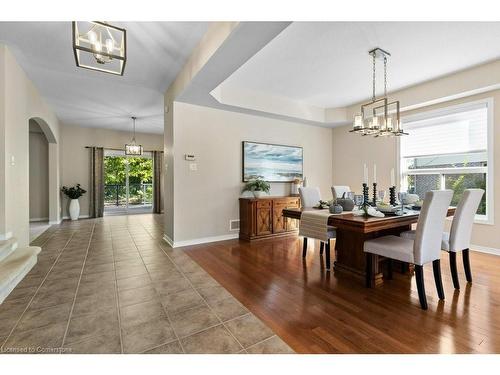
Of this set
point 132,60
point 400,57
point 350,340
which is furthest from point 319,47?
point 350,340

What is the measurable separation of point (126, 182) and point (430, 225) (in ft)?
28.4

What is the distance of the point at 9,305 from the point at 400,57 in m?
5.10

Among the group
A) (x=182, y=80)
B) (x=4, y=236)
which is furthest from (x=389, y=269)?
(x=4, y=236)

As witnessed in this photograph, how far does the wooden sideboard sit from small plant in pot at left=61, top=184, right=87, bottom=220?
5.23 m

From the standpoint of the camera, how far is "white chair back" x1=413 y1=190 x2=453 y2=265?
2.04m

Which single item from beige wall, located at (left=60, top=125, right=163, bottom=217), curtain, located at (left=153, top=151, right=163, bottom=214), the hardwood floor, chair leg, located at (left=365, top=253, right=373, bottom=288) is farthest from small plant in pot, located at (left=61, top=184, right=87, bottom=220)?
chair leg, located at (left=365, top=253, right=373, bottom=288)

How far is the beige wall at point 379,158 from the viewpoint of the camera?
3588 millimetres

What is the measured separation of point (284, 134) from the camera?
17.7 feet

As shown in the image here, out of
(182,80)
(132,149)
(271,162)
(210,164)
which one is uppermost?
(182,80)

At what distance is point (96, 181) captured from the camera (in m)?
7.33

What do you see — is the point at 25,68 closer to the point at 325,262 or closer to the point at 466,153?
the point at 325,262

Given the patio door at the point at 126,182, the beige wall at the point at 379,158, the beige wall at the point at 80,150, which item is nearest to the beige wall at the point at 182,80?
the beige wall at the point at 379,158

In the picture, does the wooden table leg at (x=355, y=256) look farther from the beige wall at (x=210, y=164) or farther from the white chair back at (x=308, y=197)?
the beige wall at (x=210, y=164)

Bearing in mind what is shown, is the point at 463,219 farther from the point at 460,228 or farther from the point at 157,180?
the point at 157,180
